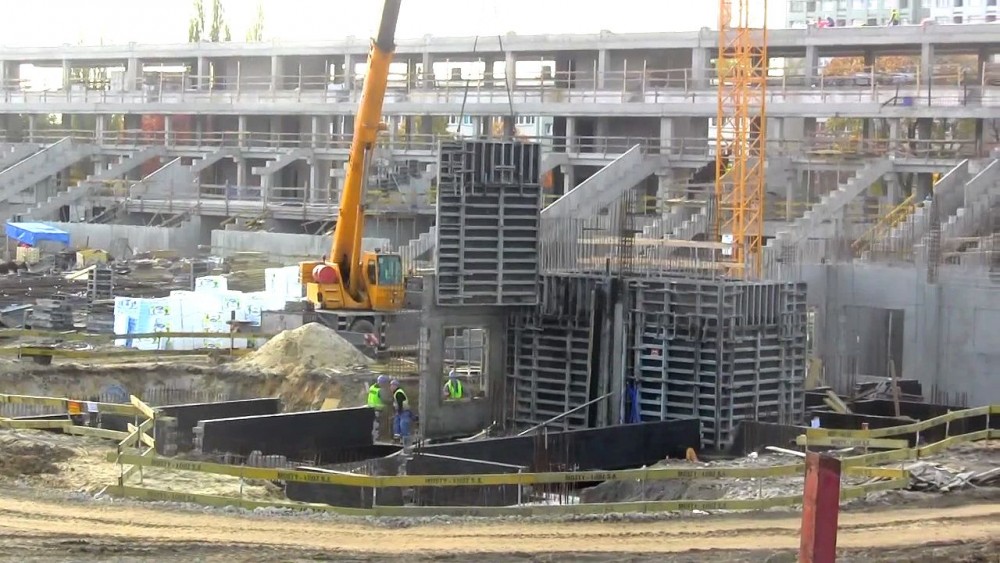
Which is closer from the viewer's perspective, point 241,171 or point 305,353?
point 305,353

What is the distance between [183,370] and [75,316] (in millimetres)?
8506

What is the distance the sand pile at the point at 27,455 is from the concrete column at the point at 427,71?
41.7 m

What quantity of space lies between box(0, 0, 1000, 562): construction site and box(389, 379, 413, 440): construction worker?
6cm

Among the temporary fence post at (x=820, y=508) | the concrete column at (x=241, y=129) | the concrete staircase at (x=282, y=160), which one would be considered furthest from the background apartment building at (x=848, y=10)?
the temporary fence post at (x=820, y=508)

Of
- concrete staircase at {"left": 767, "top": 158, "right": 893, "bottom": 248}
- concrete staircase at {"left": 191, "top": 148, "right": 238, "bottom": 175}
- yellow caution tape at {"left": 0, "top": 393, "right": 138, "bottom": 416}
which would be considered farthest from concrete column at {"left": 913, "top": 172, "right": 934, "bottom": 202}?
concrete staircase at {"left": 191, "top": 148, "right": 238, "bottom": 175}

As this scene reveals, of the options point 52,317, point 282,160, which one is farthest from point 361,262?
point 282,160

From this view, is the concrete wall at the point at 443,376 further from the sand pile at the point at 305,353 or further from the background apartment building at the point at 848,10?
the background apartment building at the point at 848,10

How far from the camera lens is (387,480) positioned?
17391 mm

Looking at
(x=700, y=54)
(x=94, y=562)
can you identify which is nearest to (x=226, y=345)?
(x=94, y=562)

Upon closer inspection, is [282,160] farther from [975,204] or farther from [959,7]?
[959,7]

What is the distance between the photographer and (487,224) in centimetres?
2552

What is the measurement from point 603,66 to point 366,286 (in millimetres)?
28206

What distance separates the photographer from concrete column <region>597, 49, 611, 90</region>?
185ft

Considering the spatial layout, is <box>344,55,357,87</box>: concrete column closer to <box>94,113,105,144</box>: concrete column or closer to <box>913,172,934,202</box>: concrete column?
<box>94,113,105,144</box>: concrete column
